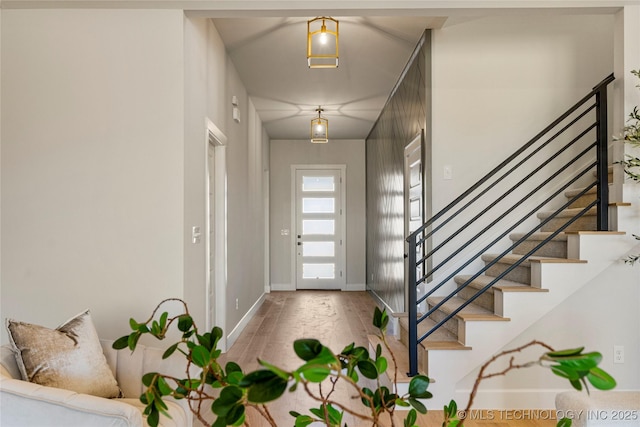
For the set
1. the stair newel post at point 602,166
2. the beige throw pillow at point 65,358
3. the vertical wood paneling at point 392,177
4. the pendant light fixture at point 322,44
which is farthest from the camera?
the vertical wood paneling at point 392,177

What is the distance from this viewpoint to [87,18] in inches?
125

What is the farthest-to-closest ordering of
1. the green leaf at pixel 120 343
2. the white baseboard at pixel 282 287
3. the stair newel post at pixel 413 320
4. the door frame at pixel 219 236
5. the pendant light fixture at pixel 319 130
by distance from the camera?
the white baseboard at pixel 282 287 < the pendant light fixture at pixel 319 130 < the door frame at pixel 219 236 < the stair newel post at pixel 413 320 < the green leaf at pixel 120 343

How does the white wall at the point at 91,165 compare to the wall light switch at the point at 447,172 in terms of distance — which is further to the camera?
the wall light switch at the point at 447,172

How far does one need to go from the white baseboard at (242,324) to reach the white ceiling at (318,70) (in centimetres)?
274

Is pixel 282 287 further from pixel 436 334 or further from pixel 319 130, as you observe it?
pixel 436 334

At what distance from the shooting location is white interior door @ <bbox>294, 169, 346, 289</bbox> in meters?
9.56

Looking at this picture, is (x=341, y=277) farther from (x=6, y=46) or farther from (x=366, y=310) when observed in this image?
(x=6, y=46)

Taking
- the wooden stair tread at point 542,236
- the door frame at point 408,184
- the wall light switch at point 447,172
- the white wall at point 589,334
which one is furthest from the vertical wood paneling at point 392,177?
the white wall at point 589,334

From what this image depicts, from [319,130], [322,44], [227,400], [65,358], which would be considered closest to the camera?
[227,400]

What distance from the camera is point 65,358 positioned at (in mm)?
2102

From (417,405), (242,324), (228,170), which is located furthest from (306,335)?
(417,405)

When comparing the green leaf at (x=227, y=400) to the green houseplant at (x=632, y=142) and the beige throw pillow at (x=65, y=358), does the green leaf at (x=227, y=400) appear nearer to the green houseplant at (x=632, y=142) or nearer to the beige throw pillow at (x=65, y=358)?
the beige throw pillow at (x=65, y=358)

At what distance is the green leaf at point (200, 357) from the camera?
0.62 m

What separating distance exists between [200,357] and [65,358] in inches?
70.2
